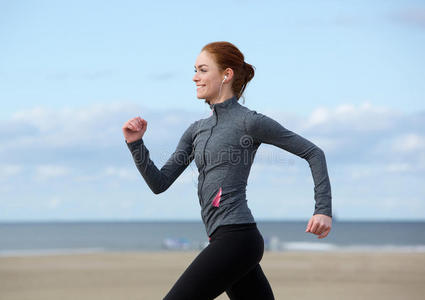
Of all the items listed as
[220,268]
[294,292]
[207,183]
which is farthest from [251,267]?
[294,292]

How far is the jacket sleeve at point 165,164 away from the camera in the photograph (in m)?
2.74

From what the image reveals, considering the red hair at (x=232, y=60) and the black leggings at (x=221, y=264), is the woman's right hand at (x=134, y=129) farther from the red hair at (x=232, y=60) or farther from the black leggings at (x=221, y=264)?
the black leggings at (x=221, y=264)

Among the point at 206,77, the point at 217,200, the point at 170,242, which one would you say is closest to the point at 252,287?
the point at 217,200

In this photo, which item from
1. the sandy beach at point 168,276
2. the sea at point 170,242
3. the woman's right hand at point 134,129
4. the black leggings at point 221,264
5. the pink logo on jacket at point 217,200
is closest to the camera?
the black leggings at point 221,264

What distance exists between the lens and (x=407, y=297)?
33.3 ft

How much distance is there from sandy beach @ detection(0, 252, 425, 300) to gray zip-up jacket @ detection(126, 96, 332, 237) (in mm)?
6772

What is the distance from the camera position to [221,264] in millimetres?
2447

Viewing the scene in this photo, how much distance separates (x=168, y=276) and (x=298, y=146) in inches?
421

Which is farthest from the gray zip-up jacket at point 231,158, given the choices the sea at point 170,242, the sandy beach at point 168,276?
the sea at point 170,242

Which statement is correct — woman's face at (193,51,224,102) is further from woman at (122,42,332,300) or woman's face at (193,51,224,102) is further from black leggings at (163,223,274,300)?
black leggings at (163,223,274,300)

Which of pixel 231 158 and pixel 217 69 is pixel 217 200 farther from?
pixel 217 69

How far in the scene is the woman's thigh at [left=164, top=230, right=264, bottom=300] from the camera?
2432mm

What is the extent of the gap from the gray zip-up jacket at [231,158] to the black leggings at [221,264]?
0.05 meters

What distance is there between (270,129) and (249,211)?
13.6 inches
